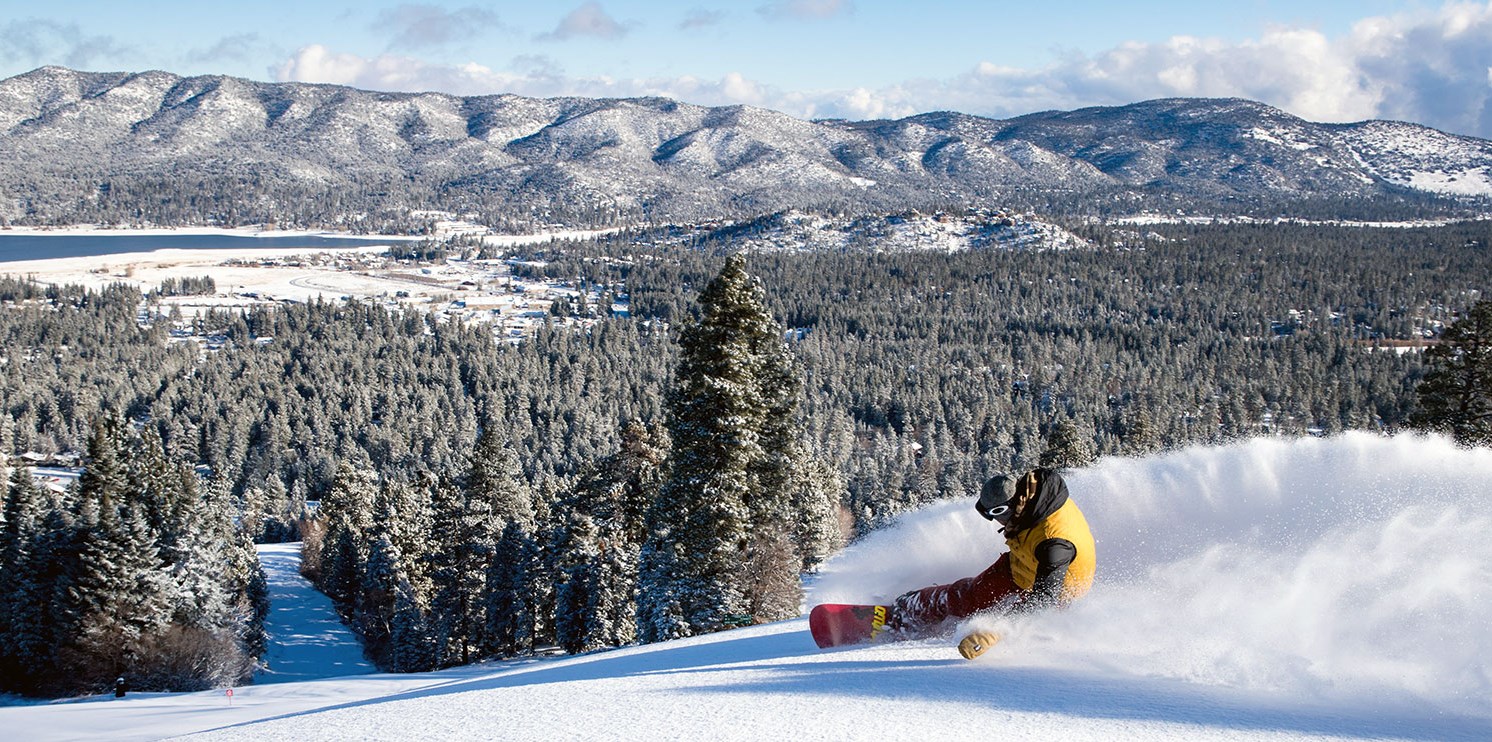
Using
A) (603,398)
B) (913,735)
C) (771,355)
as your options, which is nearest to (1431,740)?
(913,735)

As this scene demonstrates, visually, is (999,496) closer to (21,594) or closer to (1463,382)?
(1463,382)

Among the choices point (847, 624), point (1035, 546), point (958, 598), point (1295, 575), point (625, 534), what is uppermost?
point (1035, 546)

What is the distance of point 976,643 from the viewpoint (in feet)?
29.0

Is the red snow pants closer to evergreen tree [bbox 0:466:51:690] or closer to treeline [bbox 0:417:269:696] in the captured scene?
treeline [bbox 0:417:269:696]

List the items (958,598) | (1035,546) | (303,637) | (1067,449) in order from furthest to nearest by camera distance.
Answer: (303,637)
(1067,449)
(958,598)
(1035,546)

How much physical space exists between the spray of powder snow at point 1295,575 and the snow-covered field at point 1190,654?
0.02 metres

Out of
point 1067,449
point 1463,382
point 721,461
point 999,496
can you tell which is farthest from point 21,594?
point 1463,382

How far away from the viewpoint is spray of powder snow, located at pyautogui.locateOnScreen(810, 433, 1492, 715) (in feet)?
24.5

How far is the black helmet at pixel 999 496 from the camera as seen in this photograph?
342 inches

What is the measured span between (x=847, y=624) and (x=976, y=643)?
2.43 m

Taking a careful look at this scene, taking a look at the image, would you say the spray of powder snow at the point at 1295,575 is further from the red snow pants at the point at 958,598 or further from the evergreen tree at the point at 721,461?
the evergreen tree at the point at 721,461

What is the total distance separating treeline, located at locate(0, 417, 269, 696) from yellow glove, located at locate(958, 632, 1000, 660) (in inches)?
1194

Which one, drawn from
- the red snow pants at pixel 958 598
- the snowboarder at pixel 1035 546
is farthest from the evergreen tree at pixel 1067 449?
the snowboarder at pixel 1035 546

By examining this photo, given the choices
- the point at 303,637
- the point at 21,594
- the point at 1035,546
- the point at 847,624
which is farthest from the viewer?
the point at 303,637
